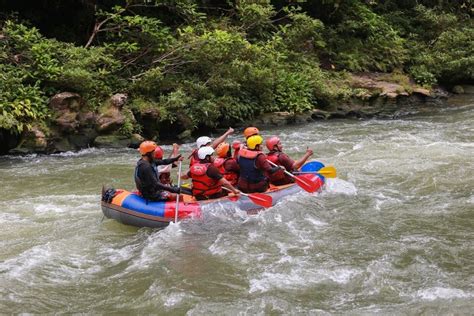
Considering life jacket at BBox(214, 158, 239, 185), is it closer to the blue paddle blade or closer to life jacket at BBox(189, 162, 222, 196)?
life jacket at BBox(189, 162, 222, 196)

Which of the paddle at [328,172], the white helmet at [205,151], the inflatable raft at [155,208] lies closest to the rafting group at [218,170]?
the white helmet at [205,151]

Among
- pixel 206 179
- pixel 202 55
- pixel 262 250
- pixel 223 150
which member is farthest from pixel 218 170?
pixel 202 55

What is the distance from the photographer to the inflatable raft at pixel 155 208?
6336mm

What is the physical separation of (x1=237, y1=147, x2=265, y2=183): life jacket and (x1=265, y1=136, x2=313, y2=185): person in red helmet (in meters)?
0.45

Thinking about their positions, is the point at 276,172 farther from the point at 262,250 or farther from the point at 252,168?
the point at 262,250

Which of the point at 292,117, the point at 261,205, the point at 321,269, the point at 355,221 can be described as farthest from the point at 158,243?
the point at 292,117

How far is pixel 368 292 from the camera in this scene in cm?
466

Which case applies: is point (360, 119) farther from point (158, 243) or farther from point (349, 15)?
point (158, 243)

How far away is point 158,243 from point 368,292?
7.66ft

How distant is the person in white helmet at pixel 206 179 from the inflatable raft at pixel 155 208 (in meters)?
0.13

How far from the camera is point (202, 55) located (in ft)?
40.8

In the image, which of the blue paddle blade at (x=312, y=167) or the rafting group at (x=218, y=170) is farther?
the blue paddle blade at (x=312, y=167)

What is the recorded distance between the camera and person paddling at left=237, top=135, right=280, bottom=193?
6.84 meters

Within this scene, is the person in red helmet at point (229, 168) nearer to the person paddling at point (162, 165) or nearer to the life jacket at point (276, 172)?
the life jacket at point (276, 172)
